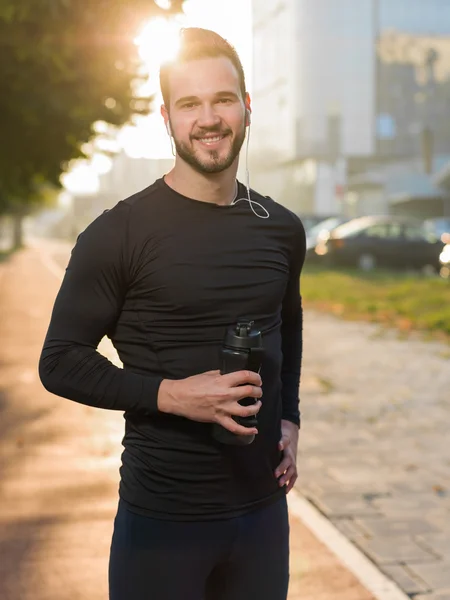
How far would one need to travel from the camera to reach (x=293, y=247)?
9.05ft

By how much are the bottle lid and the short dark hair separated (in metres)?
0.63

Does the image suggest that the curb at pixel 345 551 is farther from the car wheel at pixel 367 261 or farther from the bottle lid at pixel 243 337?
the car wheel at pixel 367 261

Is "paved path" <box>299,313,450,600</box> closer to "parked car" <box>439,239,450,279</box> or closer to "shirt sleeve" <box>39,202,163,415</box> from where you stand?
"shirt sleeve" <box>39,202,163,415</box>

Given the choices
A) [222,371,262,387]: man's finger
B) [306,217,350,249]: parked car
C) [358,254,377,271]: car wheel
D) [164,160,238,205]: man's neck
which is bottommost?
[358,254,377,271]: car wheel

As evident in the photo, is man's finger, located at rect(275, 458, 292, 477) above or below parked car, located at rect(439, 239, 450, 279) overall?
above

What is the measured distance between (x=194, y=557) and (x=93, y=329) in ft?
1.96

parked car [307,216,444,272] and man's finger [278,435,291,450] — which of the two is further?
parked car [307,216,444,272]

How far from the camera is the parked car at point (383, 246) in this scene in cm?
2842

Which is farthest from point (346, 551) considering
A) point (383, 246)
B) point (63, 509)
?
point (383, 246)

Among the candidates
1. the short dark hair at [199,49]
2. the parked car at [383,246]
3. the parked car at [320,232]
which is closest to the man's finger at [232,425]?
the short dark hair at [199,49]

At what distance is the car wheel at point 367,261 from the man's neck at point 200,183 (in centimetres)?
A: 2682

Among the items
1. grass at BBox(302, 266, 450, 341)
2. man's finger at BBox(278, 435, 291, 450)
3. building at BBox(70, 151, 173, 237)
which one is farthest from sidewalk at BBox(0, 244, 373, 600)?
building at BBox(70, 151, 173, 237)

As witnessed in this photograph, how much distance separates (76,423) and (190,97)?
20.8 ft

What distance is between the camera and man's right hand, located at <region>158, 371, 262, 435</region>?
7.57ft
